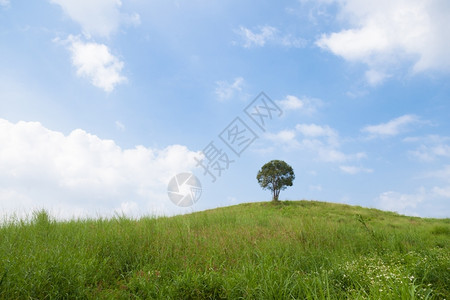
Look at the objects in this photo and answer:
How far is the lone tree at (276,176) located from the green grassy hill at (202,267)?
20008mm

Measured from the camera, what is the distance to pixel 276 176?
28.9 meters

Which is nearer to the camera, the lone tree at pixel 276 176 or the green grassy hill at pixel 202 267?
the green grassy hill at pixel 202 267

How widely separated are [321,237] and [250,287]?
4.67 metres

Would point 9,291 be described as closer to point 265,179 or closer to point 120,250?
point 120,250

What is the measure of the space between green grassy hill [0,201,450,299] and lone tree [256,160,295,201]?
20.0 metres

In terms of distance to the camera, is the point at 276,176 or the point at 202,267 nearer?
the point at 202,267

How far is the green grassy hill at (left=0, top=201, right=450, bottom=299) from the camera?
150 inches

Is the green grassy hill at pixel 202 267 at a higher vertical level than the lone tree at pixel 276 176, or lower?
lower

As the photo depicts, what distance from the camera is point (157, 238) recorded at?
22.4 feet

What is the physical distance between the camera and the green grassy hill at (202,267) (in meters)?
3.81

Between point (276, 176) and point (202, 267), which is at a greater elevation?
point (276, 176)

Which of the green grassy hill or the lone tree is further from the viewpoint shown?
the lone tree

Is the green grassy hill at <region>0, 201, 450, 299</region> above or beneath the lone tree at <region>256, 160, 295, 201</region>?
beneath

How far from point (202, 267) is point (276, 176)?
24.3 m
